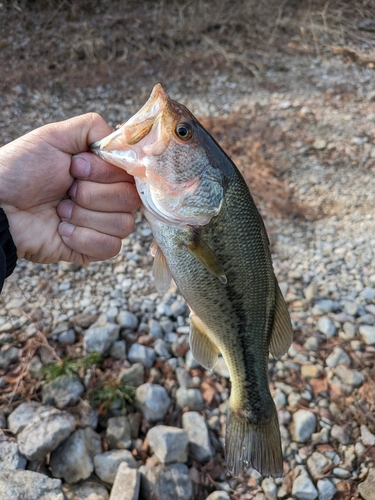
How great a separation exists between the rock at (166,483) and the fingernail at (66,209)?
1.89 metres

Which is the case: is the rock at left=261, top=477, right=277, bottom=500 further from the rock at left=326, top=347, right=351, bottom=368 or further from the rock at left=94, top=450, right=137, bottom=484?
the rock at left=326, top=347, right=351, bottom=368

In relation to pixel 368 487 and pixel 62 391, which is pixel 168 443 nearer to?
pixel 62 391

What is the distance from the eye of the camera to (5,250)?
99.1 inches

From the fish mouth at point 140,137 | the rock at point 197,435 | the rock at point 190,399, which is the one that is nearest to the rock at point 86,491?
the rock at point 197,435

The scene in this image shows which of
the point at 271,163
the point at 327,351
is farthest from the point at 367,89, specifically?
the point at 327,351

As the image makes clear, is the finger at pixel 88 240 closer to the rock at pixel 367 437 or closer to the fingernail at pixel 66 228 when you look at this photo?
the fingernail at pixel 66 228

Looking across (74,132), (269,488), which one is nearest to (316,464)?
(269,488)

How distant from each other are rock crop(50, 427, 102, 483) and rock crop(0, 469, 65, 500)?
23cm

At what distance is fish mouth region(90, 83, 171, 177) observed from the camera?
213 centimetres

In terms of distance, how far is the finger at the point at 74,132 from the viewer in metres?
2.46

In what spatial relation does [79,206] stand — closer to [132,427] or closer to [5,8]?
[132,427]

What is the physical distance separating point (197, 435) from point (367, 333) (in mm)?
1882

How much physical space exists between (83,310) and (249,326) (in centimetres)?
224

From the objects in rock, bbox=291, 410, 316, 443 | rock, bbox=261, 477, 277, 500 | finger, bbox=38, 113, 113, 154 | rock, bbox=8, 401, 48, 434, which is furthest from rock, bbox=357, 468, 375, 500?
finger, bbox=38, 113, 113, 154
